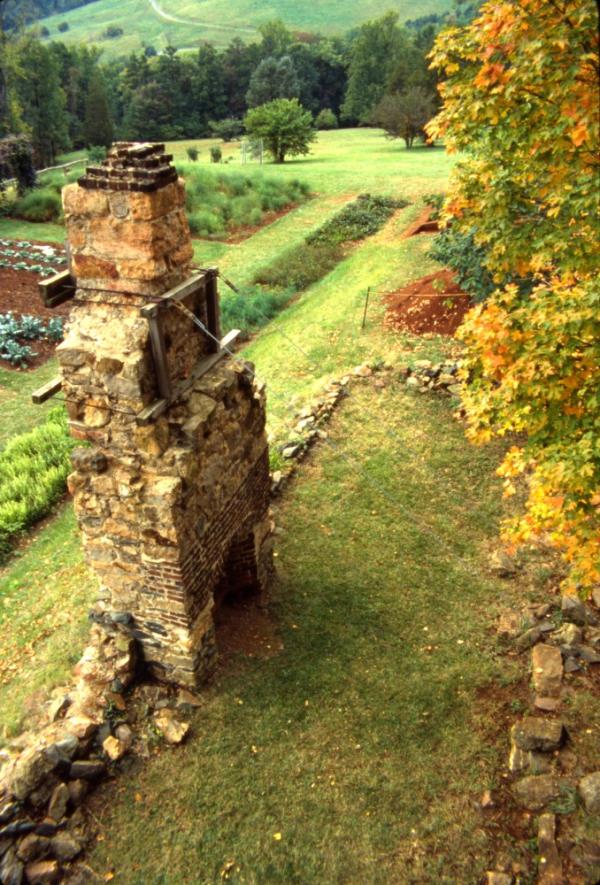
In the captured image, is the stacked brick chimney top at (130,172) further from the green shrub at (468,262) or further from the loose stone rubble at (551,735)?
the green shrub at (468,262)

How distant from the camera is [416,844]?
598cm

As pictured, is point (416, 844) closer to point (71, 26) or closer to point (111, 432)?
point (111, 432)

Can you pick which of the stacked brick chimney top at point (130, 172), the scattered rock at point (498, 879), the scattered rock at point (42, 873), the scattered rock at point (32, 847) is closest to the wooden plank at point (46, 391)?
the stacked brick chimney top at point (130, 172)

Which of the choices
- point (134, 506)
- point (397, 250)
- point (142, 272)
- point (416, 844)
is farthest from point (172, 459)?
point (397, 250)

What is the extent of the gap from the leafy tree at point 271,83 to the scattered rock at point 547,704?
6164 centimetres

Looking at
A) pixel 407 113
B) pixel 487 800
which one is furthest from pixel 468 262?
pixel 407 113

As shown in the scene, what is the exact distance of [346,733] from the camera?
272 inches

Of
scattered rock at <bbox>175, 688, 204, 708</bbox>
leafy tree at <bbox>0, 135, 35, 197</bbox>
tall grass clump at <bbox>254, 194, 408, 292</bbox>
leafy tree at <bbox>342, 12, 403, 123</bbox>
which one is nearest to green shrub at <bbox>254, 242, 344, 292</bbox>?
tall grass clump at <bbox>254, 194, 408, 292</bbox>

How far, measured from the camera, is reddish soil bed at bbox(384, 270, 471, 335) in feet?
51.4

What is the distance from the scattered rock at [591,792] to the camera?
233 inches

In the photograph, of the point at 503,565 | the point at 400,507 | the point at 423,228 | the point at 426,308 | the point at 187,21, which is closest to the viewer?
the point at 503,565

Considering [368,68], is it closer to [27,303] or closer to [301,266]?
[301,266]

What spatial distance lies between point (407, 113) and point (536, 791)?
43299mm

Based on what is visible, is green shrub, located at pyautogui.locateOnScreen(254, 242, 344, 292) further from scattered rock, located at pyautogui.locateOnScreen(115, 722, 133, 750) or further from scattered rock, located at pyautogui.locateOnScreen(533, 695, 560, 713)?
scattered rock, located at pyautogui.locateOnScreen(115, 722, 133, 750)
